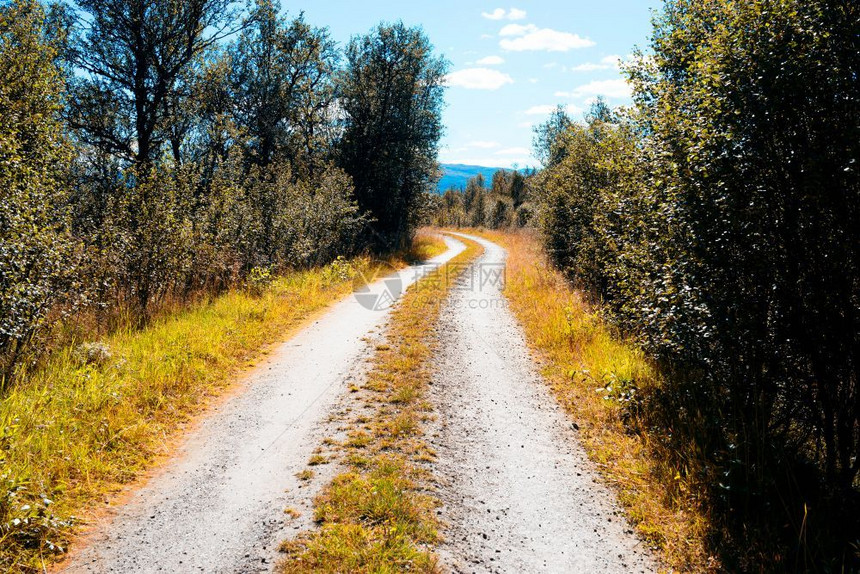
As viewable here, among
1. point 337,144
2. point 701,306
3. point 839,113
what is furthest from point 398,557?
point 337,144

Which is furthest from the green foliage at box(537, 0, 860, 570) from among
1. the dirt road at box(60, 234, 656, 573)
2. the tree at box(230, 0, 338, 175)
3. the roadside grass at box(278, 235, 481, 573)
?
the tree at box(230, 0, 338, 175)

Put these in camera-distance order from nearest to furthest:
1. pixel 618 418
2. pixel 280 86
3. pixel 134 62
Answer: pixel 618 418 < pixel 134 62 < pixel 280 86

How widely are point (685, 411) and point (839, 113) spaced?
3718mm

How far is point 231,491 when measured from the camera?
15.0ft

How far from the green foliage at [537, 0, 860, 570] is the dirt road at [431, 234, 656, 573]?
1.04 meters

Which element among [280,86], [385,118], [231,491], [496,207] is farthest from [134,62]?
[496,207]

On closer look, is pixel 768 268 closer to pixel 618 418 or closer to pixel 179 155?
pixel 618 418

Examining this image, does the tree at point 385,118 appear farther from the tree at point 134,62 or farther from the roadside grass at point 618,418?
the roadside grass at point 618,418

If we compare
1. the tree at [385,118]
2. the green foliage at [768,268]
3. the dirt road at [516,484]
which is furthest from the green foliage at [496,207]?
the green foliage at [768,268]

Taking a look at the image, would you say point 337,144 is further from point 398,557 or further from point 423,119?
point 398,557

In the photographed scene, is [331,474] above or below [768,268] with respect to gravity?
below

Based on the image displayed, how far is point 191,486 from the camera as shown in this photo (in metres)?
4.64

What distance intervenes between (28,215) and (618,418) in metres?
8.75

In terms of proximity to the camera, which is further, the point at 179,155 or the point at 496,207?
the point at 496,207
